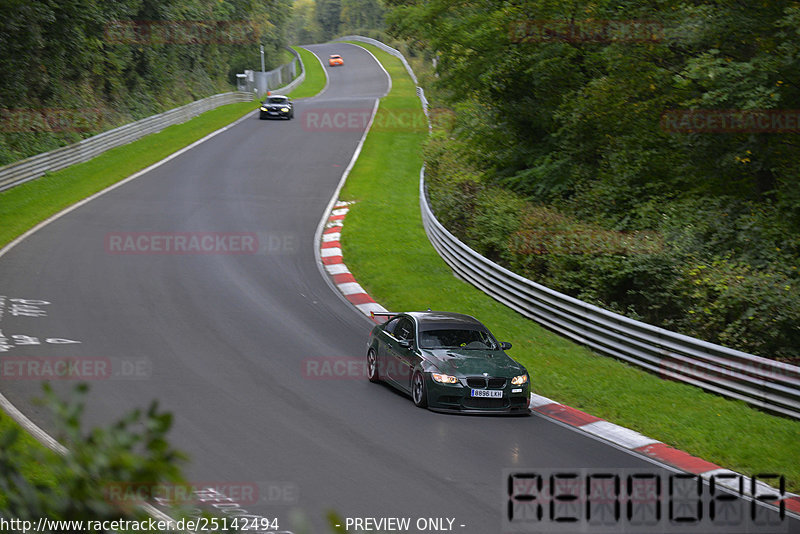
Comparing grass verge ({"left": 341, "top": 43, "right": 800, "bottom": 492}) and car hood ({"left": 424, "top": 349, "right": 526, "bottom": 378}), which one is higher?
car hood ({"left": 424, "top": 349, "right": 526, "bottom": 378})

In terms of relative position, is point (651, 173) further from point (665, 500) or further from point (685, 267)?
point (665, 500)

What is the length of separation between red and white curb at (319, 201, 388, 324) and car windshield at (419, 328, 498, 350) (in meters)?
5.04

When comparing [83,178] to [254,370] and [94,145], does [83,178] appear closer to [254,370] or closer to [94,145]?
[94,145]

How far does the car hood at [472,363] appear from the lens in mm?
12312

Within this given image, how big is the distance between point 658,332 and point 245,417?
7.55 meters

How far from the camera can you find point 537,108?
26078 millimetres

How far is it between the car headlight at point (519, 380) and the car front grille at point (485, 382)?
14 cm

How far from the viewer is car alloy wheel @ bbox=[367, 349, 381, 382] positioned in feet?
46.2

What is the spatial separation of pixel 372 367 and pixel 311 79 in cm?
6920

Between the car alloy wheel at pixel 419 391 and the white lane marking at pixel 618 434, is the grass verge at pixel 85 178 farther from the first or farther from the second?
the white lane marking at pixel 618 434

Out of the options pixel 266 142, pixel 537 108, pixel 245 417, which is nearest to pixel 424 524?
pixel 245 417

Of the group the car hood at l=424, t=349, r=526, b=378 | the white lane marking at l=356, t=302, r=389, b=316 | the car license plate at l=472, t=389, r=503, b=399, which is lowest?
the white lane marking at l=356, t=302, r=389, b=316

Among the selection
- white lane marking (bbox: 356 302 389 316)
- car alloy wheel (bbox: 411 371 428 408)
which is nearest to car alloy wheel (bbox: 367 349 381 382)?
car alloy wheel (bbox: 411 371 428 408)

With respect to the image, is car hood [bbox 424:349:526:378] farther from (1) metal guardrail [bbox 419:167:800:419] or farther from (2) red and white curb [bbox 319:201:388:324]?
(2) red and white curb [bbox 319:201:388:324]
